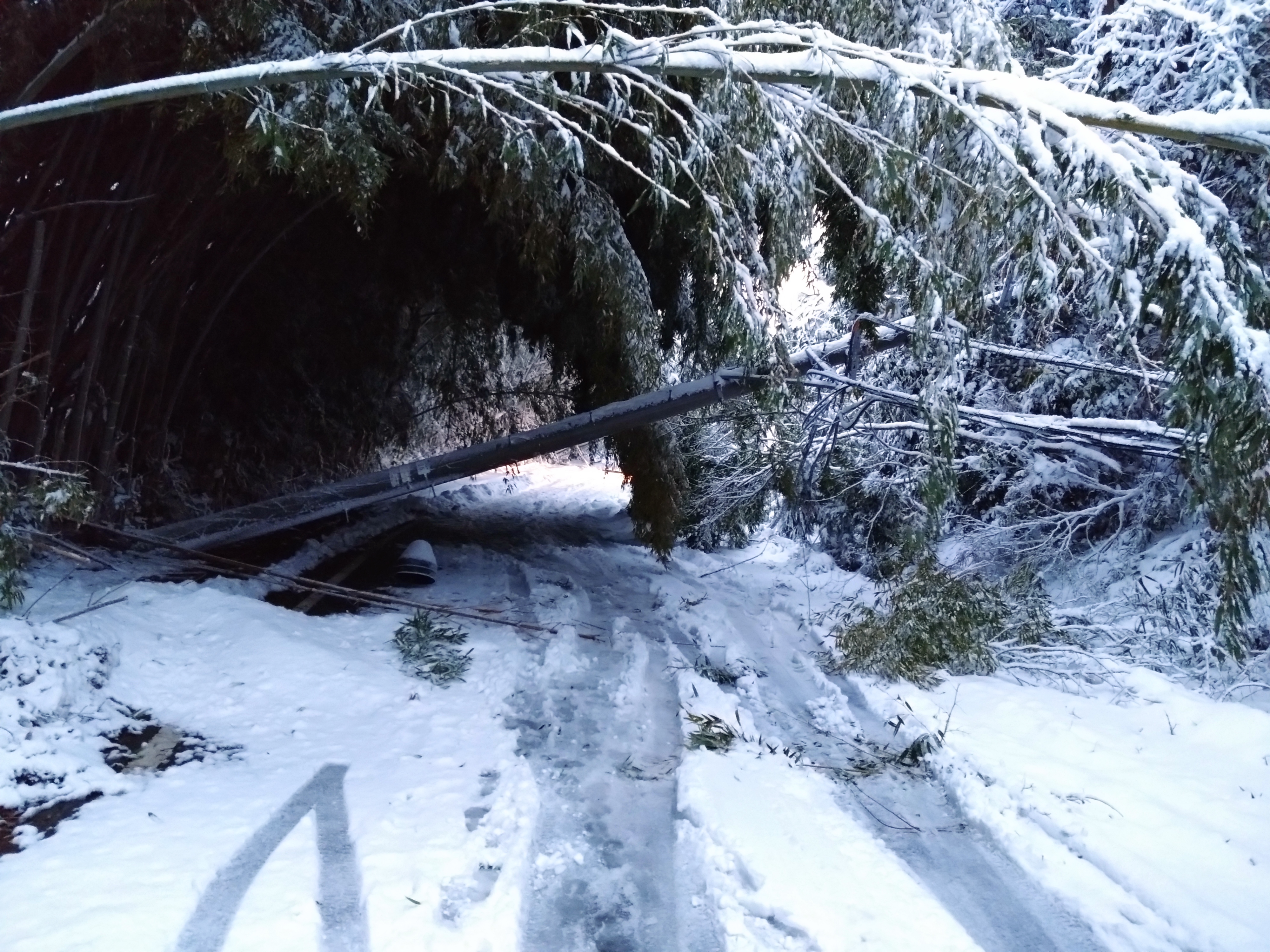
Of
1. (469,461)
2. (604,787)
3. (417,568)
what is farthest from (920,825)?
(469,461)

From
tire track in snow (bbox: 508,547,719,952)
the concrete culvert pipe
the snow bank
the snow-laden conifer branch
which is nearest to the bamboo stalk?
the snow-laden conifer branch

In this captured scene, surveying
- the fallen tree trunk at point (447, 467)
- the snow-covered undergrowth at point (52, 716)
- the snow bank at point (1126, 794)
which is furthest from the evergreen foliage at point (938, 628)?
the snow-covered undergrowth at point (52, 716)

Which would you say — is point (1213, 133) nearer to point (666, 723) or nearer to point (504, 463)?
point (666, 723)

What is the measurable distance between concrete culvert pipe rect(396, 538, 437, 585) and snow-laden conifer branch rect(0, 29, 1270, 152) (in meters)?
4.50

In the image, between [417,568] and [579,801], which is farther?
[417,568]

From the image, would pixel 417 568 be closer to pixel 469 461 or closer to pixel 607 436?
pixel 469 461

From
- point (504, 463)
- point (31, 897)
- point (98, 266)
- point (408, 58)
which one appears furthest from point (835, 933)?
point (98, 266)

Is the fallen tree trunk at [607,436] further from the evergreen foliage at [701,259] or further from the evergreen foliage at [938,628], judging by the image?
the evergreen foliage at [938,628]

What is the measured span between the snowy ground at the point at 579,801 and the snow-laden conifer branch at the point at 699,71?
2.47 m

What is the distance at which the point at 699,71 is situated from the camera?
113 inches

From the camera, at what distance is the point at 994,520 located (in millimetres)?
7816

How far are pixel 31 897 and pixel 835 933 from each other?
98.1 inches

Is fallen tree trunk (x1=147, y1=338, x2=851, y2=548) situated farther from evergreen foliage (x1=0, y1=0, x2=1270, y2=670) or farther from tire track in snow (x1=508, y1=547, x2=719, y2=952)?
tire track in snow (x1=508, y1=547, x2=719, y2=952)

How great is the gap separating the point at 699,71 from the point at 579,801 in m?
2.91
